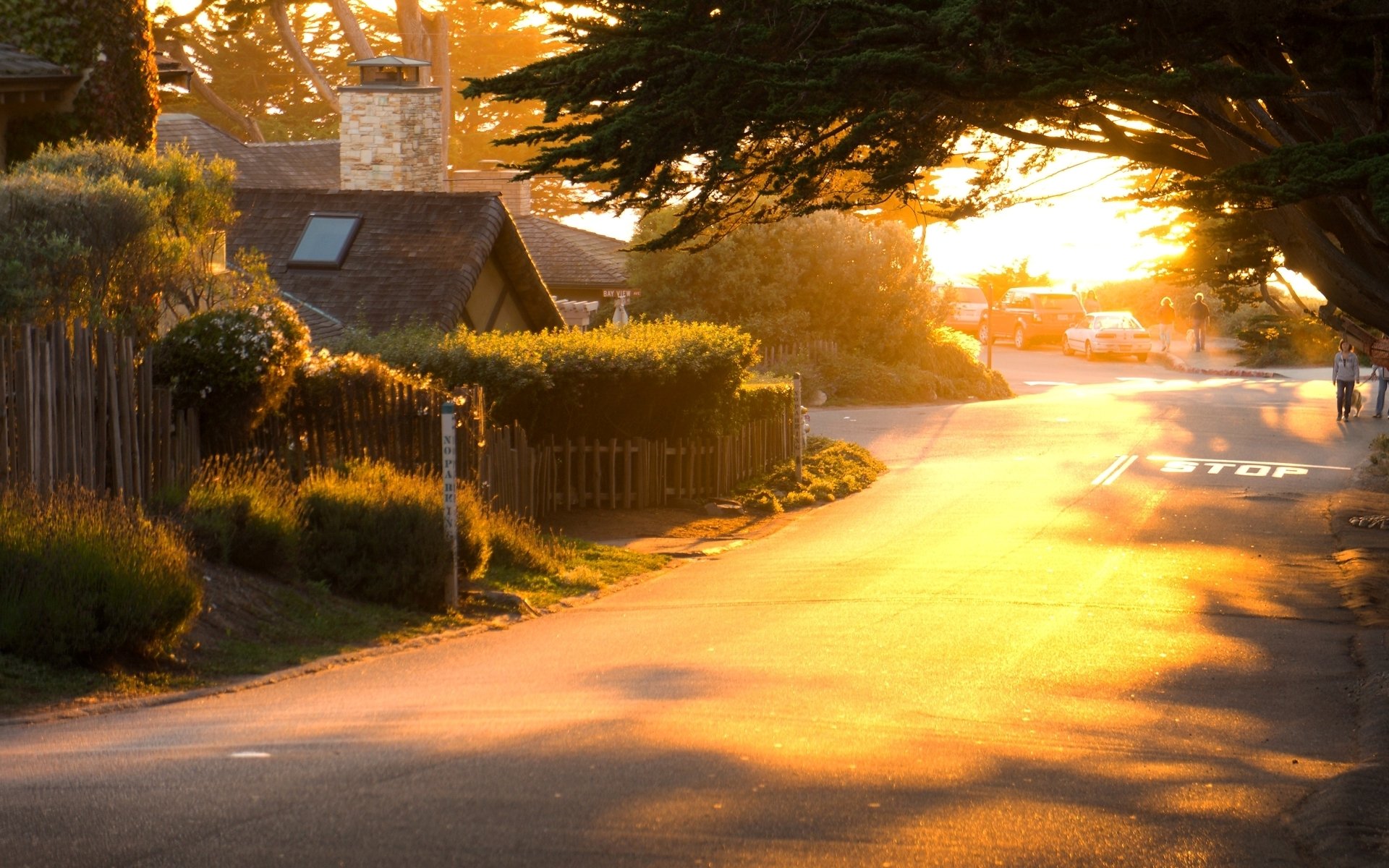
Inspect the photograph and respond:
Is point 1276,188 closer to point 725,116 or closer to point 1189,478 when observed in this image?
point 725,116

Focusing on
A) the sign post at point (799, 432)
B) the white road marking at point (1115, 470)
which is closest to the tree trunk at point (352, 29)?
the sign post at point (799, 432)

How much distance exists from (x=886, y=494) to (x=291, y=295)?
1000 cm

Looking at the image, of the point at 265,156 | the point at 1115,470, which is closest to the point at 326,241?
the point at 265,156

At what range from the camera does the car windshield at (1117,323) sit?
63.1 meters

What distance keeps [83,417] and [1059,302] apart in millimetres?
57240

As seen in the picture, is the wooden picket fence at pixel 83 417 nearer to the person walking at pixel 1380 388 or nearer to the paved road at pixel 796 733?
the paved road at pixel 796 733

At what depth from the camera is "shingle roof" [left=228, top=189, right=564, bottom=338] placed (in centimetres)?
2748

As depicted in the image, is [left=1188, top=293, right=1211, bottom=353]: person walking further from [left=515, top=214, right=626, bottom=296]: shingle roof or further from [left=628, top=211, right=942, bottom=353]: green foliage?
[left=515, top=214, right=626, bottom=296]: shingle roof

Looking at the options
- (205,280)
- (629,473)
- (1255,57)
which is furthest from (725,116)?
(629,473)

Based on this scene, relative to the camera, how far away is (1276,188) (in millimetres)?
10766

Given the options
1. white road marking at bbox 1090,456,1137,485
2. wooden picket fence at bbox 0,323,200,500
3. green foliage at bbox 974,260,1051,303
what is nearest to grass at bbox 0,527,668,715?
wooden picket fence at bbox 0,323,200,500

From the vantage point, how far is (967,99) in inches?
496

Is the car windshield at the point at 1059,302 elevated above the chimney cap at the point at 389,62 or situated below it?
below

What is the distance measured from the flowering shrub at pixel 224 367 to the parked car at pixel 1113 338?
166 feet
